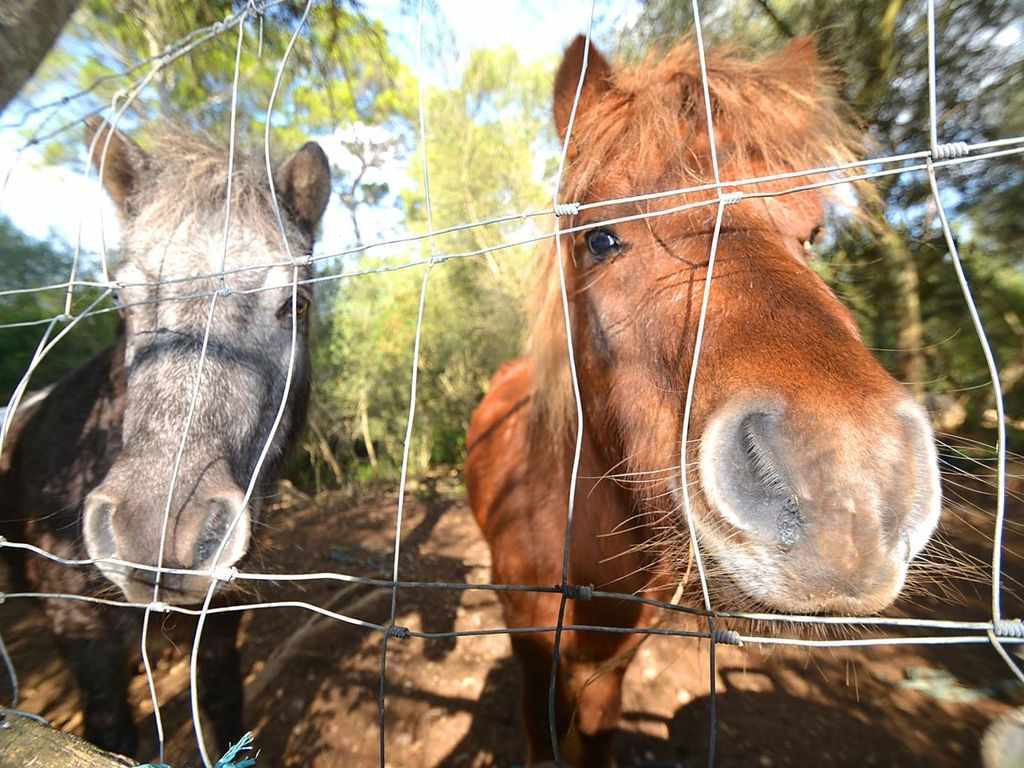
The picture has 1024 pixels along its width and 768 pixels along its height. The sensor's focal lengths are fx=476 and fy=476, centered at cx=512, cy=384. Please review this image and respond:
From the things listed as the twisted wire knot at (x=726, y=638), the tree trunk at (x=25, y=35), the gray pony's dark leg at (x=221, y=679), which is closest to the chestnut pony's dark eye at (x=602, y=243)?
the twisted wire knot at (x=726, y=638)

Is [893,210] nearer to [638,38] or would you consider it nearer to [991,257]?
[991,257]

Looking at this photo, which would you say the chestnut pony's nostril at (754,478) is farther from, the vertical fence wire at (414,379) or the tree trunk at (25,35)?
the tree trunk at (25,35)

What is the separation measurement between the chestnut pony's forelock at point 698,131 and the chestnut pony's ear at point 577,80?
3cm

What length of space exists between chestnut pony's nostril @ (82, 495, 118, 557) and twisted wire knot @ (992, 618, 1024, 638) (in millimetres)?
2074

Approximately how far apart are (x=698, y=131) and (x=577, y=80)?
1.89 ft

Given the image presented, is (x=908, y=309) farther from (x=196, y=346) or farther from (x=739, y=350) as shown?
(x=196, y=346)

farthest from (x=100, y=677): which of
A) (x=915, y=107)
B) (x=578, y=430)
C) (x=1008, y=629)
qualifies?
(x=915, y=107)

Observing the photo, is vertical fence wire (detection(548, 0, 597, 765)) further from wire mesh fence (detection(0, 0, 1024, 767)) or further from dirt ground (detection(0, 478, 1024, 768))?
dirt ground (detection(0, 478, 1024, 768))

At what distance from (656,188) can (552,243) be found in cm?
59

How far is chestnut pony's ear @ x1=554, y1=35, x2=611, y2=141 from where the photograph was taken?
5.57 feet

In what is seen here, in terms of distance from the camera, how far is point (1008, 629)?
67cm

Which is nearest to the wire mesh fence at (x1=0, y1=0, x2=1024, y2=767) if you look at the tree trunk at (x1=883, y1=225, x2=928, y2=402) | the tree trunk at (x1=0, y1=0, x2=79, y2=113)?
the tree trunk at (x1=0, y1=0, x2=79, y2=113)

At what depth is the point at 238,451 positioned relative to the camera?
1785 mm

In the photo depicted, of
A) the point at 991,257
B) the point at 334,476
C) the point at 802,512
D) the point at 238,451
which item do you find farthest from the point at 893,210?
the point at 334,476
